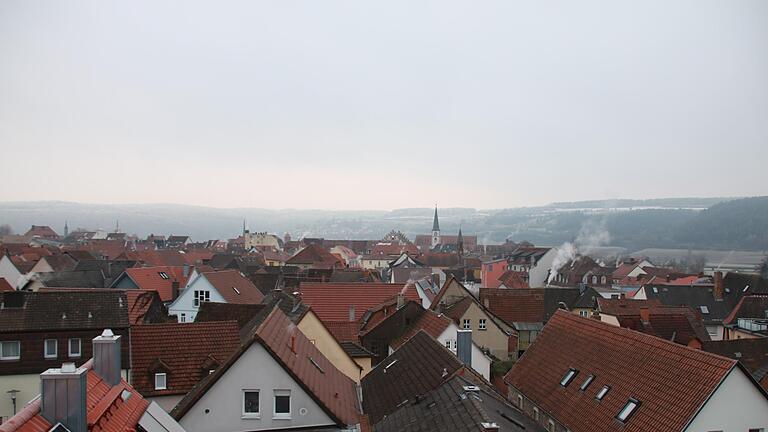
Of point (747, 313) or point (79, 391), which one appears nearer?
point (79, 391)

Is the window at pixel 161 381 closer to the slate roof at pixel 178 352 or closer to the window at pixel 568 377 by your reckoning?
the slate roof at pixel 178 352

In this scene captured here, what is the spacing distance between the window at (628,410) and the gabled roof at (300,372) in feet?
27.9

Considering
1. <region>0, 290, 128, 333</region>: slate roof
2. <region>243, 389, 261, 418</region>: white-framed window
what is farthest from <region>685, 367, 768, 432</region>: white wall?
<region>0, 290, 128, 333</region>: slate roof

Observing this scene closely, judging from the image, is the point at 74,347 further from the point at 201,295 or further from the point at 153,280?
the point at 153,280

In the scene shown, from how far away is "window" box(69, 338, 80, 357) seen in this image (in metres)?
25.1

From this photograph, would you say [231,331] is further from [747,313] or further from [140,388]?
[747,313]

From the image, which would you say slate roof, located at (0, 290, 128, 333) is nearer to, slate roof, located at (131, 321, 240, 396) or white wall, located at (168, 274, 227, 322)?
slate roof, located at (131, 321, 240, 396)

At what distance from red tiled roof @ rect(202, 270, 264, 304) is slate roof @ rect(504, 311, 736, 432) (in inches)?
879

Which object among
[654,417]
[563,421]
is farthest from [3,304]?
[654,417]

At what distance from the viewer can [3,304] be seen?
1003 inches

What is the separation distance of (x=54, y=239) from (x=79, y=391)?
19124 cm

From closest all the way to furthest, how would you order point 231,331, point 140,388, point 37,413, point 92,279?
1. point 37,413
2. point 140,388
3. point 231,331
4. point 92,279

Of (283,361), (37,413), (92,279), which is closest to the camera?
(37,413)

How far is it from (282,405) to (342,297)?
23839 millimetres
